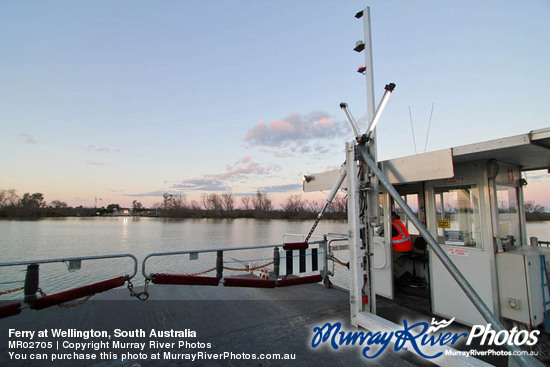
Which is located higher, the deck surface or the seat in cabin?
the seat in cabin

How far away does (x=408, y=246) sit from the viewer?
18.0ft

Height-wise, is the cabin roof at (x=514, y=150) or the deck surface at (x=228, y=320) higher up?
the cabin roof at (x=514, y=150)

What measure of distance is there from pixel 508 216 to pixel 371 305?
294 centimetres

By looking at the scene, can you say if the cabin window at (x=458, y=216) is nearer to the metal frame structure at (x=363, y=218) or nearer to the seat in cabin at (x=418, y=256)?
the seat in cabin at (x=418, y=256)

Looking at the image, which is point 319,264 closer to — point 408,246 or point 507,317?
point 408,246

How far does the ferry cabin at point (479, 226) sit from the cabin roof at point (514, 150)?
10 millimetres

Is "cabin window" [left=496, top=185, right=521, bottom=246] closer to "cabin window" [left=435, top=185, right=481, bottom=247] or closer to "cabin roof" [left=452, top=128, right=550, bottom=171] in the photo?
"cabin window" [left=435, top=185, right=481, bottom=247]

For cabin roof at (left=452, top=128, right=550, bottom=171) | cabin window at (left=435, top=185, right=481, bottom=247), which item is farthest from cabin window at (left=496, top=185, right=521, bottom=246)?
cabin roof at (left=452, top=128, right=550, bottom=171)

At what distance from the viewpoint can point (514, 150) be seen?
377 centimetres

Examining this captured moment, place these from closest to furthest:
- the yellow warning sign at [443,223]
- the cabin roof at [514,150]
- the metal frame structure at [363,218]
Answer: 1. the cabin roof at [514,150]
2. the metal frame structure at [363,218]
3. the yellow warning sign at [443,223]

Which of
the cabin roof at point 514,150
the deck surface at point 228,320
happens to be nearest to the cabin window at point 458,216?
the cabin roof at point 514,150

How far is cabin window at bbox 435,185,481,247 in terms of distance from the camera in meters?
4.43

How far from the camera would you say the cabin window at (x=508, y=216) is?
172 inches

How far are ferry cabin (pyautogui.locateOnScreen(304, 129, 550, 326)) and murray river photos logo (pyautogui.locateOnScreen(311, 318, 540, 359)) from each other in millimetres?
253
